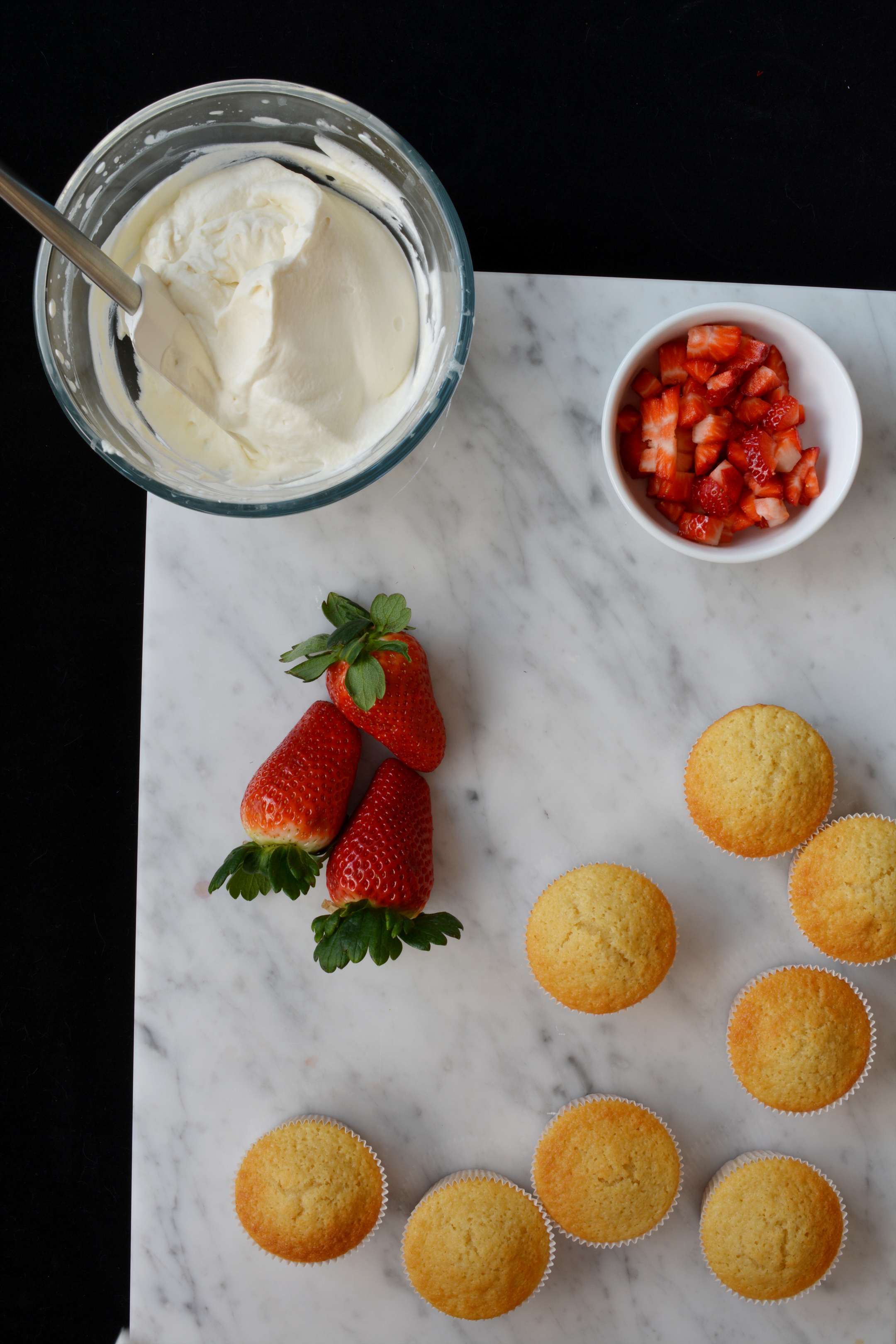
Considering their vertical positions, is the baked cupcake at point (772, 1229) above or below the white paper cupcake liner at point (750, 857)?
below

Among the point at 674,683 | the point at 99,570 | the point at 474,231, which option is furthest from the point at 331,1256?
the point at 474,231

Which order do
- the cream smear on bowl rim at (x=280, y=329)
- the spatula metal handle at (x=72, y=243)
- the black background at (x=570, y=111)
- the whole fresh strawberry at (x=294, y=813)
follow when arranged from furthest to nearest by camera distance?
the black background at (x=570, y=111) < the whole fresh strawberry at (x=294, y=813) < the cream smear on bowl rim at (x=280, y=329) < the spatula metal handle at (x=72, y=243)

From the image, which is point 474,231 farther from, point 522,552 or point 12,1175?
point 12,1175

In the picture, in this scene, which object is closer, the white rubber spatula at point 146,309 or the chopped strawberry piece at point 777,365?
the white rubber spatula at point 146,309

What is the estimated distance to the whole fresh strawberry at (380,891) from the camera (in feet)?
4.69

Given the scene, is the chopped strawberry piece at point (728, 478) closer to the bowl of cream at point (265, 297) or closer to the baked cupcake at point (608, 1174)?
the bowl of cream at point (265, 297)

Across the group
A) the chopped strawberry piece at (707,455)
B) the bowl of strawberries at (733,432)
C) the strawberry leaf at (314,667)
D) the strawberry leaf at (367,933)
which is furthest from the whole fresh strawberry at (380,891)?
the chopped strawberry piece at (707,455)

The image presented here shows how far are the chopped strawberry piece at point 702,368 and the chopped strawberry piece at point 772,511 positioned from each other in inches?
8.1

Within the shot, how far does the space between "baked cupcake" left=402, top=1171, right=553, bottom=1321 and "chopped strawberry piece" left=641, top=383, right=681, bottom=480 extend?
1.16m

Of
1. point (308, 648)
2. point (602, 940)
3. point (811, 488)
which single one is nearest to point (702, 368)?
point (811, 488)

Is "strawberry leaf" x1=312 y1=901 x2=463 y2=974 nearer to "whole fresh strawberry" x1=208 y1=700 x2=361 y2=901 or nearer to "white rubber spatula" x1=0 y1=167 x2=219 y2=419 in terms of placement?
"whole fresh strawberry" x1=208 y1=700 x2=361 y2=901

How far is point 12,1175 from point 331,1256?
0.72 metres

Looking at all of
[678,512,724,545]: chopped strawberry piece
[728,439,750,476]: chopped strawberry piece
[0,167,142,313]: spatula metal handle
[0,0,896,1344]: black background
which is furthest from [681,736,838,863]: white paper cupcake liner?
[0,167,142,313]: spatula metal handle

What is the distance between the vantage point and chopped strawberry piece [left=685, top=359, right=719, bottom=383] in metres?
1.47
